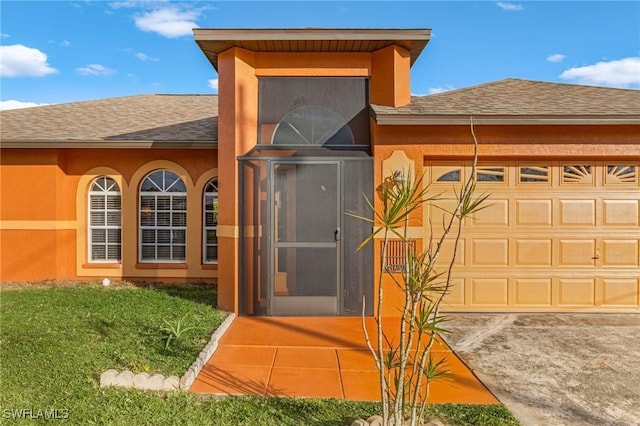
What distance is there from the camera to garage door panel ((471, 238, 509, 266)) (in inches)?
295

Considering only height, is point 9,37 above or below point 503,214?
above

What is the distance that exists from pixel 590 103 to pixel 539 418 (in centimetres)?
631

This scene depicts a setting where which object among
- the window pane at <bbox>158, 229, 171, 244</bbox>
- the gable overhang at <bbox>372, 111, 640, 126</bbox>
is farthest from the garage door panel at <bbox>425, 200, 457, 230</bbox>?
the window pane at <bbox>158, 229, 171, 244</bbox>

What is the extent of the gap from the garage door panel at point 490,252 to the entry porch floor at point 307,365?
6.77 feet

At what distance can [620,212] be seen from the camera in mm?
7445

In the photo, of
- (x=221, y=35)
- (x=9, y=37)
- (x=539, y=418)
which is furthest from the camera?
(x=9, y=37)

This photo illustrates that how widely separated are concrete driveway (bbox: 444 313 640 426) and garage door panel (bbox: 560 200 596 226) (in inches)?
67.8

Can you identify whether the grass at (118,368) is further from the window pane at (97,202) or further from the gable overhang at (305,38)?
the gable overhang at (305,38)

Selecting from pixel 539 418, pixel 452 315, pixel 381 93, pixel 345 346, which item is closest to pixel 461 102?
pixel 381 93

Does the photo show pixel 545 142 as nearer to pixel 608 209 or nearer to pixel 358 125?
pixel 608 209

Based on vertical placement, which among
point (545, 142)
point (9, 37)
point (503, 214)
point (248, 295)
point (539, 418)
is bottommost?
point (539, 418)

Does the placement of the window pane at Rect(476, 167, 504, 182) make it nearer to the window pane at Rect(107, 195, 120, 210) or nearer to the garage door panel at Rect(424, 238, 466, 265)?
the garage door panel at Rect(424, 238, 466, 265)

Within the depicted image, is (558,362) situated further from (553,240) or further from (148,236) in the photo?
(148,236)

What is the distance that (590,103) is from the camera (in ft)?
24.8
